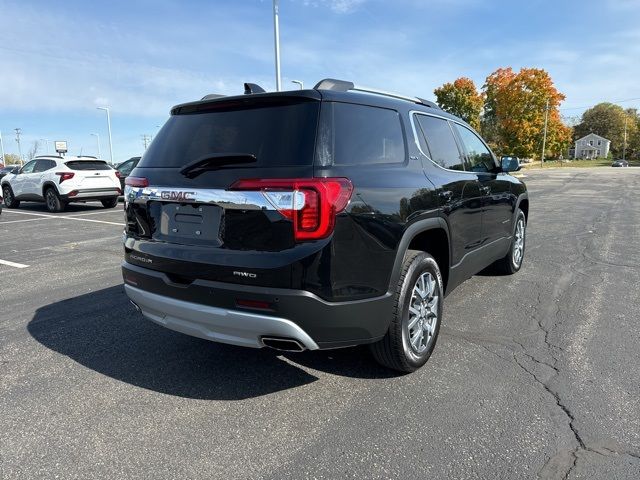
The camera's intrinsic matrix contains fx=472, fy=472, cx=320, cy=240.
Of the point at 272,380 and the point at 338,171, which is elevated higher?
the point at 338,171

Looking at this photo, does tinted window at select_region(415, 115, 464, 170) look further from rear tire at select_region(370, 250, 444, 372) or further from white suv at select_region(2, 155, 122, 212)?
white suv at select_region(2, 155, 122, 212)

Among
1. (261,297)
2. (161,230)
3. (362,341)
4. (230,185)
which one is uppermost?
(230,185)

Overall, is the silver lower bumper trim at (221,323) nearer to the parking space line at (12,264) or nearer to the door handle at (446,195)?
the door handle at (446,195)

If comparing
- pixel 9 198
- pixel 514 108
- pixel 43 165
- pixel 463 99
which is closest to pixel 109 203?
pixel 43 165

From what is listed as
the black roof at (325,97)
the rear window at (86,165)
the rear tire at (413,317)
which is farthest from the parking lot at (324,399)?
the rear window at (86,165)

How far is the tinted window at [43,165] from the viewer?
46.4 feet

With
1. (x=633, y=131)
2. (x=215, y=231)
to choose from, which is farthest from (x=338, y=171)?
(x=633, y=131)

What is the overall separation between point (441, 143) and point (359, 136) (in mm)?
1296

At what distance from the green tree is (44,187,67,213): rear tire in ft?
390

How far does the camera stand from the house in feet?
372

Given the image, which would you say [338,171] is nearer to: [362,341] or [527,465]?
[362,341]

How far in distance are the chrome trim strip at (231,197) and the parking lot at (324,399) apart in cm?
122

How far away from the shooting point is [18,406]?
2875 mm

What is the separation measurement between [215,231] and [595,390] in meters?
2.58
